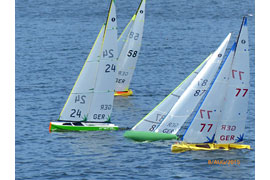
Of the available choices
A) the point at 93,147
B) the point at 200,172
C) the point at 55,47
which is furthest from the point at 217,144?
the point at 55,47

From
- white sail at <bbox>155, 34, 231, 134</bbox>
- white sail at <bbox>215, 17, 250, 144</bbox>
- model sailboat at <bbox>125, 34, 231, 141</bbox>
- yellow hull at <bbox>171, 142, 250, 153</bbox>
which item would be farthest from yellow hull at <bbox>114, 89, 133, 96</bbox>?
white sail at <bbox>215, 17, 250, 144</bbox>

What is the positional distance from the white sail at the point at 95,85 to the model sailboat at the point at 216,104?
6.27 meters

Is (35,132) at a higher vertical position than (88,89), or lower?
lower

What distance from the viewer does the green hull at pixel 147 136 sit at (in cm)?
5766

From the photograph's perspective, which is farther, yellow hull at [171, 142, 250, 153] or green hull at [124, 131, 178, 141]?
green hull at [124, 131, 178, 141]

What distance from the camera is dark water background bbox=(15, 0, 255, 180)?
175ft

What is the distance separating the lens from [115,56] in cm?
6144

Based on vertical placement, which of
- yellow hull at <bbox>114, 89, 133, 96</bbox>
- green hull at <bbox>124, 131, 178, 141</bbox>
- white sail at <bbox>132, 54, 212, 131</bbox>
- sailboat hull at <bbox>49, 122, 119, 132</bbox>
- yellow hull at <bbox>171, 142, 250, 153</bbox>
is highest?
yellow hull at <bbox>114, 89, 133, 96</bbox>

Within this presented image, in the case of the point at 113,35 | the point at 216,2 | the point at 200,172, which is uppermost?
the point at 216,2

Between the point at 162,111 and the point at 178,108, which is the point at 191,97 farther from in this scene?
the point at 162,111

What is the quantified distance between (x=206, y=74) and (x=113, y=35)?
10.0 metres

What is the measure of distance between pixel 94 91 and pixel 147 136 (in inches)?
281

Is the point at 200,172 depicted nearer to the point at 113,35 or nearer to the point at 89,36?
the point at 113,35

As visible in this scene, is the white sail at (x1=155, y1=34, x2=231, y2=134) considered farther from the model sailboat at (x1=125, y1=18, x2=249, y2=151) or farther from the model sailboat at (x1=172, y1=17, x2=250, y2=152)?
the model sailboat at (x1=172, y1=17, x2=250, y2=152)
